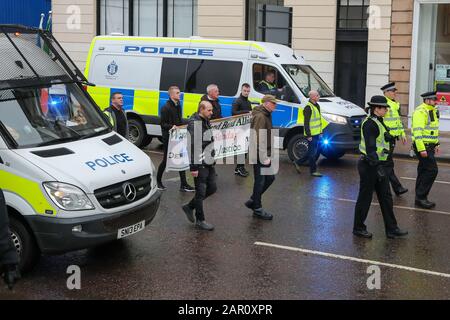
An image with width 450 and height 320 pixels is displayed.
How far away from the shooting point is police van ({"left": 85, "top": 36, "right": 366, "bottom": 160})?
13.7 m

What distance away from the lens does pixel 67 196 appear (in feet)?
21.1

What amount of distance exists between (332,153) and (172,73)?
394cm

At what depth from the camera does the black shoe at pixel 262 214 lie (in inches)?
359

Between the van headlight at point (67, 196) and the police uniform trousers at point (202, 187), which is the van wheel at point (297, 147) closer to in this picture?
the police uniform trousers at point (202, 187)

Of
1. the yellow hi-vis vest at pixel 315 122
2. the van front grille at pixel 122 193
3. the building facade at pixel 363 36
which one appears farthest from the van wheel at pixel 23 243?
the building facade at pixel 363 36

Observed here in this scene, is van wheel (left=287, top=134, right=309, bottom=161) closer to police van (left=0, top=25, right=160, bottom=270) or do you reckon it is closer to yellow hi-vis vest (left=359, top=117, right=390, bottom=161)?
yellow hi-vis vest (left=359, top=117, right=390, bottom=161)

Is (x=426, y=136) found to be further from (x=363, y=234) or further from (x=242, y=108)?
(x=242, y=108)

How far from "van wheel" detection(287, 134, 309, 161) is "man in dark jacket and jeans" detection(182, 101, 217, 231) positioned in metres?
5.32

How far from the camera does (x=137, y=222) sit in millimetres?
7059

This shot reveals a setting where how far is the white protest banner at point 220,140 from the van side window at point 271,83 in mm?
2364

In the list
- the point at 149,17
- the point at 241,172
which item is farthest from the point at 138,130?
the point at 149,17
